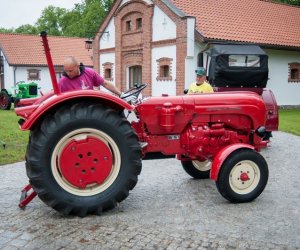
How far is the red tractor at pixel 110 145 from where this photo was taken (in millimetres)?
4082

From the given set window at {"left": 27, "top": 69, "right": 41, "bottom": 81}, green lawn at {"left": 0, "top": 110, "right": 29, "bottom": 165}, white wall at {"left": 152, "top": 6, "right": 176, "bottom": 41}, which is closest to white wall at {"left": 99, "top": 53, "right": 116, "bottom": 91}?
white wall at {"left": 152, "top": 6, "right": 176, "bottom": 41}

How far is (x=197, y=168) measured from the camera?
19.1ft

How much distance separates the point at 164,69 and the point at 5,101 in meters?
7.87

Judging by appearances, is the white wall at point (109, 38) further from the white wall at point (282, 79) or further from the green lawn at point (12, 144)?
the green lawn at point (12, 144)

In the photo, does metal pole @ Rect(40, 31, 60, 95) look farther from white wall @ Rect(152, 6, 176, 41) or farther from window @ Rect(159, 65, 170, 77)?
window @ Rect(159, 65, 170, 77)

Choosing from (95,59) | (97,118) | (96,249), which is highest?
(95,59)

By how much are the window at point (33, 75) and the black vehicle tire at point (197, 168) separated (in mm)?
29347

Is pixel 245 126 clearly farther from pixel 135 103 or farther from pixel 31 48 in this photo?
pixel 31 48

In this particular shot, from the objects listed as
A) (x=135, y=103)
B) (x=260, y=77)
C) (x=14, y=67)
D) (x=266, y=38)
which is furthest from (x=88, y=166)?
(x=14, y=67)

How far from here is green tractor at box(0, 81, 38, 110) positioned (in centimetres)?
2034

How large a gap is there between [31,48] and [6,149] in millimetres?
27409

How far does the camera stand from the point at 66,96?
4.05 m

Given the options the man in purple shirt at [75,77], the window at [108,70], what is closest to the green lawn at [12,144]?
the man in purple shirt at [75,77]

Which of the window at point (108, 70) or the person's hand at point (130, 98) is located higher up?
the window at point (108, 70)
